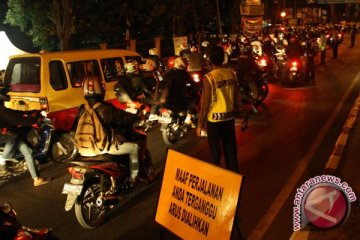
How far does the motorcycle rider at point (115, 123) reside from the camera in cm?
549

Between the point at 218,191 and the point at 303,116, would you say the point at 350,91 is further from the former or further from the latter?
the point at 218,191

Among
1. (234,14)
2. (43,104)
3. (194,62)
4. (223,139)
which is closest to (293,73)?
(194,62)

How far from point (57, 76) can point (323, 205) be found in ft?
18.6

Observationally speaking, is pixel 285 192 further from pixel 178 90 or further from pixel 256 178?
pixel 178 90

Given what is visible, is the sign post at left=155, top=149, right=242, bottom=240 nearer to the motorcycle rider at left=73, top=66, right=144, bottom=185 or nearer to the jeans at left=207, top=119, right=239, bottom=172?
the motorcycle rider at left=73, top=66, right=144, bottom=185

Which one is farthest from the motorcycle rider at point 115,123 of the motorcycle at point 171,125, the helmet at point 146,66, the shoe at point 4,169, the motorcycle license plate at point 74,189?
the helmet at point 146,66

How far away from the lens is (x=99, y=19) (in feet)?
68.6

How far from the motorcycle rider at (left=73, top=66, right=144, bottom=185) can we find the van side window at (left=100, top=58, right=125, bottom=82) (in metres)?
3.92

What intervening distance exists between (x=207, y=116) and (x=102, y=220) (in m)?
1.82

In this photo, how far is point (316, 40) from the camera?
25.5 meters

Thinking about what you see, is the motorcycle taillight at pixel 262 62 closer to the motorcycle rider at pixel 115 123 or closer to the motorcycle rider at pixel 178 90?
the motorcycle rider at pixel 178 90

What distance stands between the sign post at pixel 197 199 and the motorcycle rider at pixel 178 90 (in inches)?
189

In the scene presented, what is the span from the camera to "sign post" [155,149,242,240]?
12.1ft

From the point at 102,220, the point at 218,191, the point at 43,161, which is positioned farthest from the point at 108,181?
the point at 43,161
